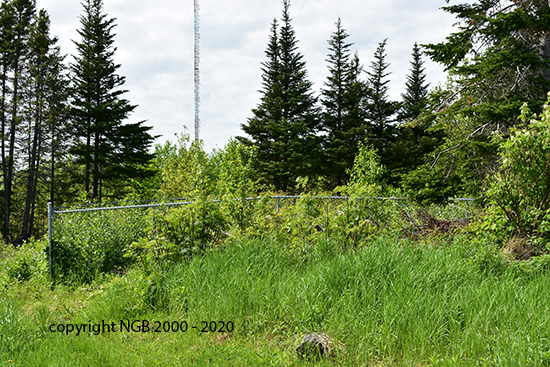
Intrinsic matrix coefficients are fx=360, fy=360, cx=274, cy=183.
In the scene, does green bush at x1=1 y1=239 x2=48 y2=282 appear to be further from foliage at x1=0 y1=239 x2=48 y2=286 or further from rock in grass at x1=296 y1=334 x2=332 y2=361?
rock in grass at x1=296 y1=334 x2=332 y2=361

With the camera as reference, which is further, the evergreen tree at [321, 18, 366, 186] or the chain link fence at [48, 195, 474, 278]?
the evergreen tree at [321, 18, 366, 186]

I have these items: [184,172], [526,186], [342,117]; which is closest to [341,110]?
[342,117]

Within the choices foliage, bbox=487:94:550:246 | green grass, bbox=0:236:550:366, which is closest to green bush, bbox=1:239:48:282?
green grass, bbox=0:236:550:366

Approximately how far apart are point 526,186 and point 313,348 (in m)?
3.90

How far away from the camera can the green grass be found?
121 inches

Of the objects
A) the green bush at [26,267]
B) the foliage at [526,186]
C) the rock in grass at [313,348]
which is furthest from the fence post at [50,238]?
the foliage at [526,186]

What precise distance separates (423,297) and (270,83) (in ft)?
80.0

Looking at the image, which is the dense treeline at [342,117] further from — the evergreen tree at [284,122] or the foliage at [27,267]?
the foliage at [27,267]

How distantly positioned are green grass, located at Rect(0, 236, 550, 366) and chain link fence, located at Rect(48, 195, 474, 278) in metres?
0.52

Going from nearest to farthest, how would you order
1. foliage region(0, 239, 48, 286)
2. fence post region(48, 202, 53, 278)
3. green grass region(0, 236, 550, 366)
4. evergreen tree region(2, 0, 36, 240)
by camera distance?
green grass region(0, 236, 550, 366) < fence post region(48, 202, 53, 278) < foliage region(0, 239, 48, 286) < evergreen tree region(2, 0, 36, 240)

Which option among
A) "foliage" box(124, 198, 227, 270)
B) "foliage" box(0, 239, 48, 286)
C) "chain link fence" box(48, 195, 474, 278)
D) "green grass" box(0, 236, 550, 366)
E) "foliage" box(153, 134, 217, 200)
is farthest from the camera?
"foliage" box(153, 134, 217, 200)

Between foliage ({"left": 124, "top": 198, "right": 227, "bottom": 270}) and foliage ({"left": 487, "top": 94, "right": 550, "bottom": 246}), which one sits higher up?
foliage ({"left": 487, "top": 94, "right": 550, "bottom": 246})

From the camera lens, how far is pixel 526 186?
496cm

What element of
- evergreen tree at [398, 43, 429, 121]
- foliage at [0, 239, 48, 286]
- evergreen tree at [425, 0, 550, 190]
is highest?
evergreen tree at [398, 43, 429, 121]
